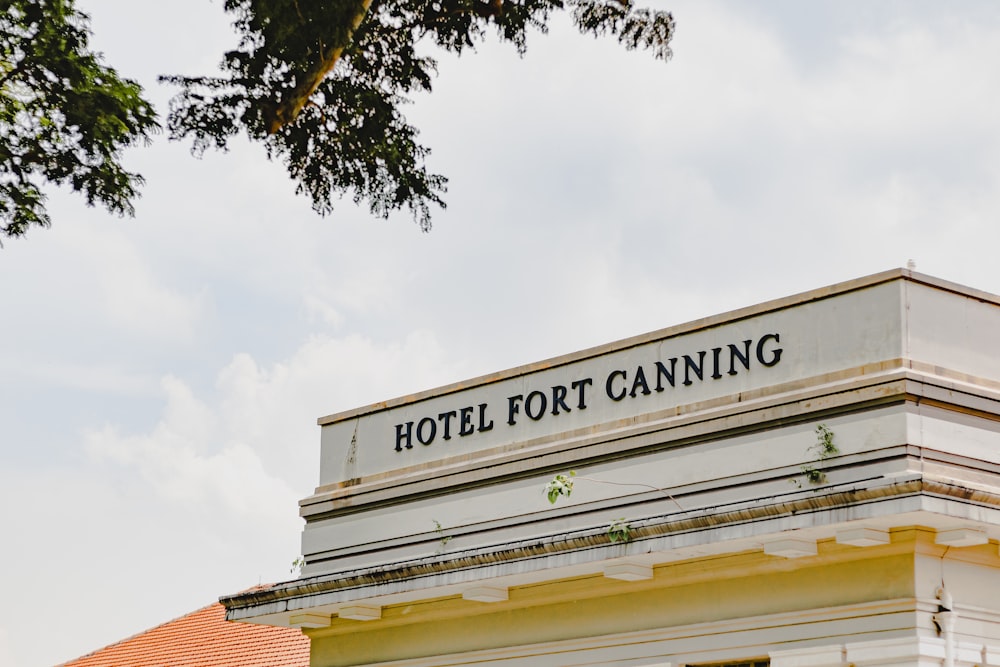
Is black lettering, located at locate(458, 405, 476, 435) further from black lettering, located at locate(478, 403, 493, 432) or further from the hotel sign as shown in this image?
black lettering, located at locate(478, 403, 493, 432)

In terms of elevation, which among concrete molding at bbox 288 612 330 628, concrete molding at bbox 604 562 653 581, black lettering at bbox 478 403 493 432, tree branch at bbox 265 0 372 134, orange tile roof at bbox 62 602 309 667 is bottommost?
concrete molding at bbox 288 612 330 628

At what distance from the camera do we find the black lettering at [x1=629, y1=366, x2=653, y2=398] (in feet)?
49.7

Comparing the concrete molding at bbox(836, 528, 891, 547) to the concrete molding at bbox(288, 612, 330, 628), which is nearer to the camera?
the concrete molding at bbox(836, 528, 891, 547)

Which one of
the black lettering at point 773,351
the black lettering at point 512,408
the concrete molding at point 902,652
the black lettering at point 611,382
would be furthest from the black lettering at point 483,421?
the concrete molding at point 902,652

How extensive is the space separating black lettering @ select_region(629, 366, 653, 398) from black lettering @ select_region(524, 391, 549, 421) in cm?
119

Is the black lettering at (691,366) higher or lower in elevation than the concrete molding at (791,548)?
higher

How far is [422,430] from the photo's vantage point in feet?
57.3

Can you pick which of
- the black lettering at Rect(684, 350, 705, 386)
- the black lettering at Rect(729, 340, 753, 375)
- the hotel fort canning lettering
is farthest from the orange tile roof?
the black lettering at Rect(729, 340, 753, 375)

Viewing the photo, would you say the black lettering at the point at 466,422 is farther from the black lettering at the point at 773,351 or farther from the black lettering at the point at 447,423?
the black lettering at the point at 773,351

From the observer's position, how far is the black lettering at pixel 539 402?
637 inches

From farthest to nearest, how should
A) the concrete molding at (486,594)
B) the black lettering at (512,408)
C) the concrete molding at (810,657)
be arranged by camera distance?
the black lettering at (512,408)
the concrete molding at (486,594)
the concrete molding at (810,657)

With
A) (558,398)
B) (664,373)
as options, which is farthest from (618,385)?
(558,398)

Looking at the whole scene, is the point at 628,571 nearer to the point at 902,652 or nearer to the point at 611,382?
the point at 611,382

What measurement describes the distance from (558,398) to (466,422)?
133 cm
